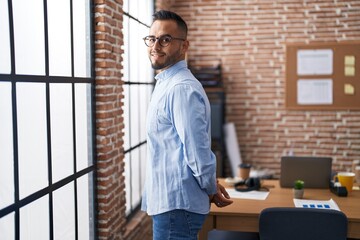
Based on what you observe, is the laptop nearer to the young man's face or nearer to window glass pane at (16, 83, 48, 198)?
the young man's face

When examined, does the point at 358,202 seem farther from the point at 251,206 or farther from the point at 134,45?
the point at 134,45

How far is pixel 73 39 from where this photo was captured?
9.66 feet

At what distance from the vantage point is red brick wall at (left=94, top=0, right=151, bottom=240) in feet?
10.7

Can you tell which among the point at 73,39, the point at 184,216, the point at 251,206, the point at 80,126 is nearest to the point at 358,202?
the point at 251,206

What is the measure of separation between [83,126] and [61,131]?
1.28 feet

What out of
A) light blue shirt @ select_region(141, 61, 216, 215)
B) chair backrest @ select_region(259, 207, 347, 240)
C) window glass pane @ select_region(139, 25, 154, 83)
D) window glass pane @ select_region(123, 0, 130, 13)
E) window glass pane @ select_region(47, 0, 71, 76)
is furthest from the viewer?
window glass pane @ select_region(139, 25, 154, 83)

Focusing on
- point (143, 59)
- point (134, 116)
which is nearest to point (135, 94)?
point (134, 116)

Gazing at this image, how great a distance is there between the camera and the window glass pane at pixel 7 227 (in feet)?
6.86

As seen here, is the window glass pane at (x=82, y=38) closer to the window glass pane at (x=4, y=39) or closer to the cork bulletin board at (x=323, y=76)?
the window glass pane at (x=4, y=39)

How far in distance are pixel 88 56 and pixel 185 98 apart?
4.59 feet

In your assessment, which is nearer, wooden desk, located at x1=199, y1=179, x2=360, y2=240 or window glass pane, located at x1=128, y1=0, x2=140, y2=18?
wooden desk, located at x1=199, y1=179, x2=360, y2=240

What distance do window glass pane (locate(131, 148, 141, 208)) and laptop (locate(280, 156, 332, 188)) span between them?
1518mm

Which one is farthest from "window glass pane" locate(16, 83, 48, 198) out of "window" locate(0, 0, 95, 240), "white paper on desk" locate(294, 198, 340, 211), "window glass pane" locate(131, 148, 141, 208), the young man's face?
"window glass pane" locate(131, 148, 141, 208)

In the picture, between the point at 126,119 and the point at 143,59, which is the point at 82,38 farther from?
the point at 143,59
